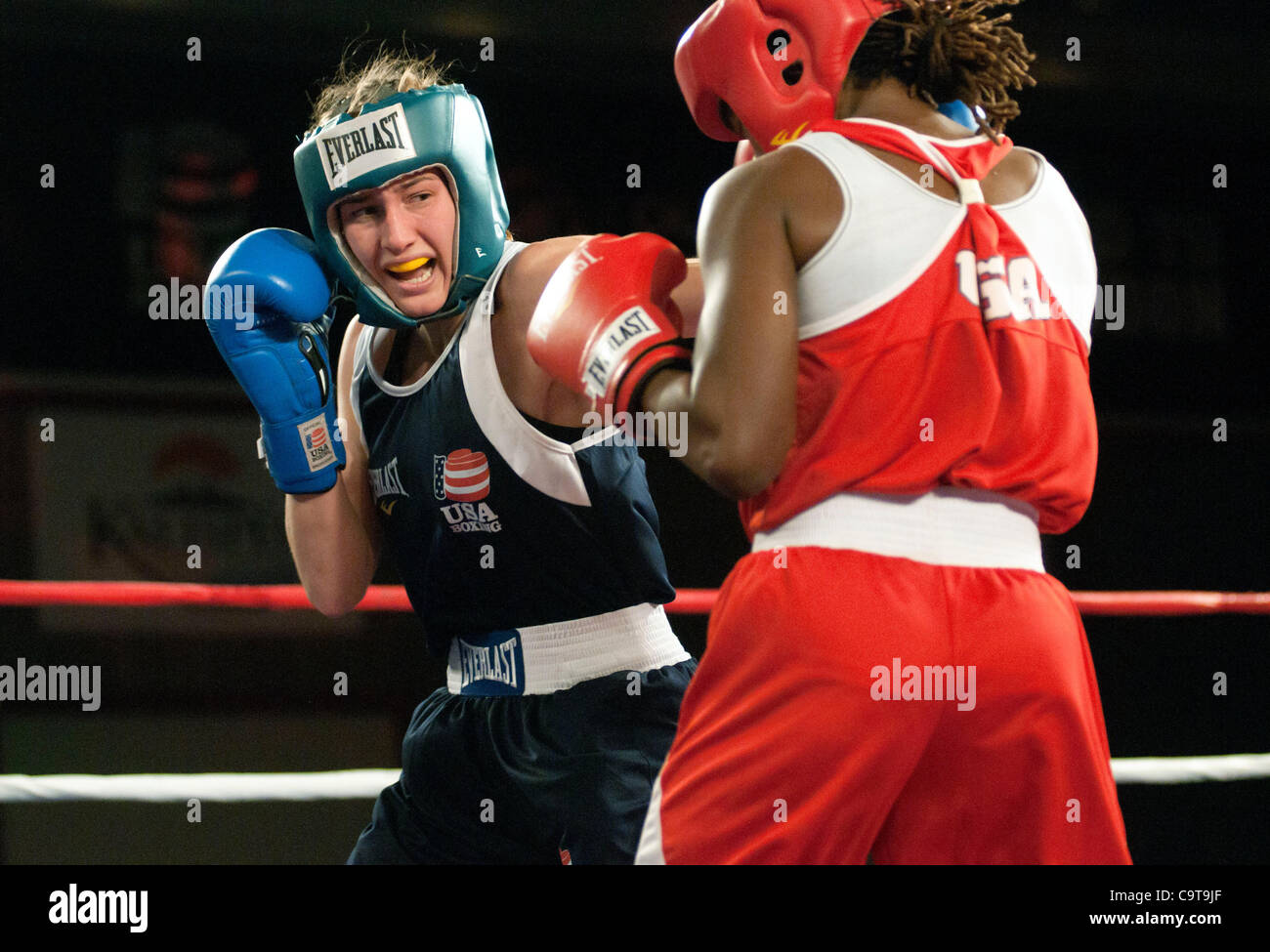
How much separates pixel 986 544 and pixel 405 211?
3.01ft

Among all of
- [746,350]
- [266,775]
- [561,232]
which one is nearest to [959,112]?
[746,350]

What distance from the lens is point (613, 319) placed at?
1233 mm

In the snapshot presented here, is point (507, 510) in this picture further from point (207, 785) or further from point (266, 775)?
point (266, 775)

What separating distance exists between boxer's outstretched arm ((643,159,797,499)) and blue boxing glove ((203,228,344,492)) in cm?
77

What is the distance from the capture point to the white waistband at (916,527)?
111 cm

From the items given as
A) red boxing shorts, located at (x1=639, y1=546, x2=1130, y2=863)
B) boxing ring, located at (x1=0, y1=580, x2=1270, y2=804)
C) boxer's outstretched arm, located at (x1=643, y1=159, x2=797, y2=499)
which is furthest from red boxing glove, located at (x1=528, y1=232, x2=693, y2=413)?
boxing ring, located at (x1=0, y1=580, x2=1270, y2=804)

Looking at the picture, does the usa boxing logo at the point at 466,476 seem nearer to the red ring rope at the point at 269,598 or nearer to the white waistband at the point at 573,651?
the white waistband at the point at 573,651

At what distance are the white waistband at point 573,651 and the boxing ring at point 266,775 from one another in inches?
24.9

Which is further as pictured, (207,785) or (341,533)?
(207,785)

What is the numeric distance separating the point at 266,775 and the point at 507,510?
1.10m

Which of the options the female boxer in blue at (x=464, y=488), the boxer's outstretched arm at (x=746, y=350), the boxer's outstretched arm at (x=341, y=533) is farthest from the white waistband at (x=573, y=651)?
the boxer's outstretched arm at (x=746, y=350)

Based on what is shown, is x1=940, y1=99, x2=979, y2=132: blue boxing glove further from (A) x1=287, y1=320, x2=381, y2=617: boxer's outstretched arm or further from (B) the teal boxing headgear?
(A) x1=287, y1=320, x2=381, y2=617: boxer's outstretched arm

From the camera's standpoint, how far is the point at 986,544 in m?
1.13
